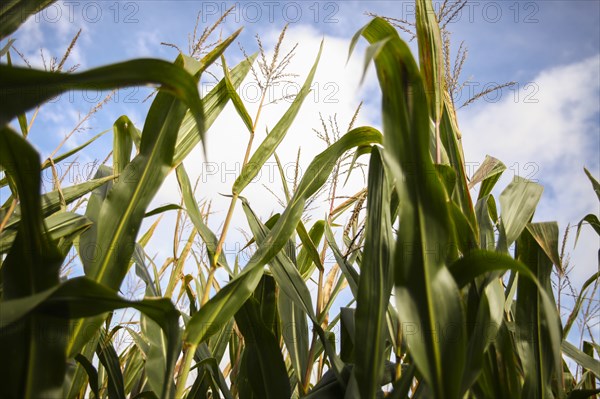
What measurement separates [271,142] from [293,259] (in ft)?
1.04

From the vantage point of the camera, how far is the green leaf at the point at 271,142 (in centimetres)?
122

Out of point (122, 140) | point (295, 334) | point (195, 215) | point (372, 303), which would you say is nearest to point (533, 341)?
point (372, 303)

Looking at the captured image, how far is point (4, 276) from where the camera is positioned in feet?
2.42

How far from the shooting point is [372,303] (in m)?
0.85

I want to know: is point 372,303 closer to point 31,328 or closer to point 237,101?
point 31,328

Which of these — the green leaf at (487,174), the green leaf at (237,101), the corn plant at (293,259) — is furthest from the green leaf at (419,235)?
the green leaf at (237,101)

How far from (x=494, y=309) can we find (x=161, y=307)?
0.60 m

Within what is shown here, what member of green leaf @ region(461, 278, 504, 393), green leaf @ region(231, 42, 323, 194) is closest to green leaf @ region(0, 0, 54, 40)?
green leaf @ region(231, 42, 323, 194)

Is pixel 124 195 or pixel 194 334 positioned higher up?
pixel 124 195

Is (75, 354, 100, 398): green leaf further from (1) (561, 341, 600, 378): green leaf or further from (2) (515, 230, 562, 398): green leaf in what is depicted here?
(1) (561, 341, 600, 378): green leaf

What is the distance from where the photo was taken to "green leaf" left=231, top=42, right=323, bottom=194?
48.1 inches

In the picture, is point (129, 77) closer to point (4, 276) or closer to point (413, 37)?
point (4, 276)

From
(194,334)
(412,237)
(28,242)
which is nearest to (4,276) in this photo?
(28,242)

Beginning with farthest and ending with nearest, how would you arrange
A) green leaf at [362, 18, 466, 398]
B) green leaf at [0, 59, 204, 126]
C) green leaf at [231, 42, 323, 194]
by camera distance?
green leaf at [231, 42, 323, 194]
green leaf at [362, 18, 466, 398]
green leaf at [0, 59, 204, 126]
